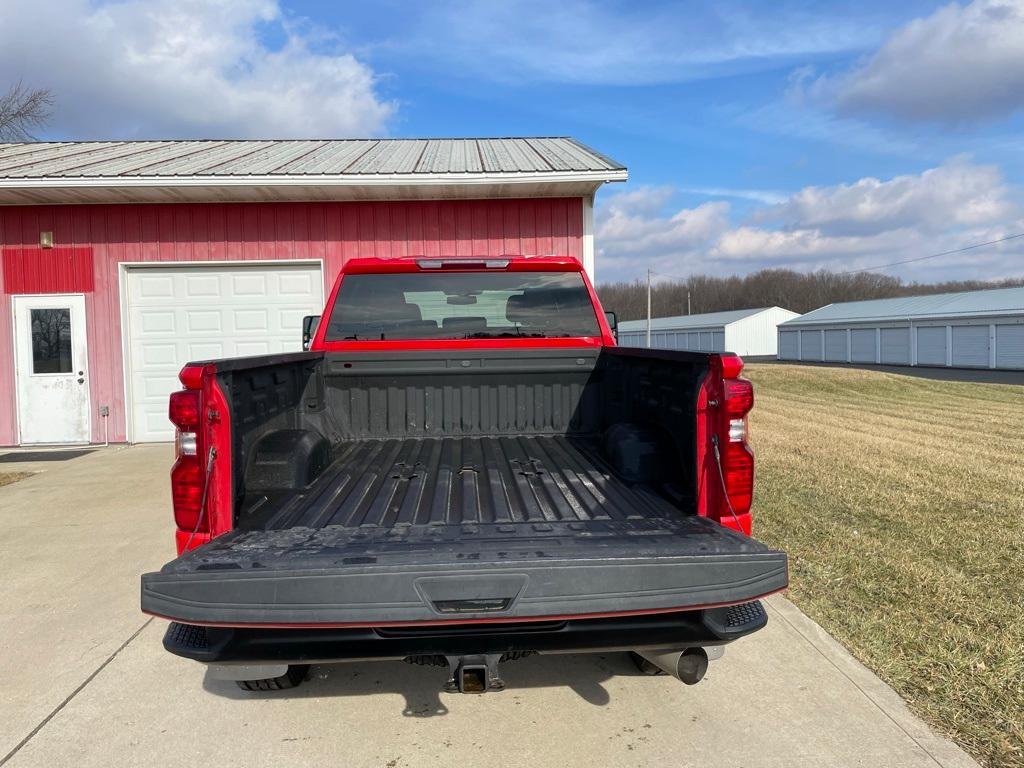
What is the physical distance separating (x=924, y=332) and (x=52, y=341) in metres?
36.9

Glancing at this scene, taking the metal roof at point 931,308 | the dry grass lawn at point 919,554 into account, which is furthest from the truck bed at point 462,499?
the metal roof at point 931,308

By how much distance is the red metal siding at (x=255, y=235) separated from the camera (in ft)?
32.2

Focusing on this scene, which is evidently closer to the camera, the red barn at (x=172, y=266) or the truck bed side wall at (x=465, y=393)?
the truck bed side wall at (x=465, y=393)

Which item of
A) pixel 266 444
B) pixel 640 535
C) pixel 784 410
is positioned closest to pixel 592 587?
pixel 640 535

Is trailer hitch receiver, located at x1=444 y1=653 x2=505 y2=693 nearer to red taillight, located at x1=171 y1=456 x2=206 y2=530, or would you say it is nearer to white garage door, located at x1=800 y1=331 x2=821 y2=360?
red taillight, located at x1=171 y1=456 x2=206 y2=530

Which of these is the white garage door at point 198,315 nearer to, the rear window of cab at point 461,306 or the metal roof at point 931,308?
the rear window of cab at point 461,306

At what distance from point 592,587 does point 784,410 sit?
13.5 meters

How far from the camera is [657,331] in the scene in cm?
6900

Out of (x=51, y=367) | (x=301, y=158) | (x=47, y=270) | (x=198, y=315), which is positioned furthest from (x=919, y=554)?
(x=47, y=270)

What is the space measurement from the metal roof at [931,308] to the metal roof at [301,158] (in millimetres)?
28556

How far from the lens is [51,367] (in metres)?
9.93

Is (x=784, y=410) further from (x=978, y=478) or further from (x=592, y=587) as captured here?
(x=592, y=587)

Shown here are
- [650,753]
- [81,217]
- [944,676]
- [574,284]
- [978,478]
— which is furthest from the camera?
[81,217]

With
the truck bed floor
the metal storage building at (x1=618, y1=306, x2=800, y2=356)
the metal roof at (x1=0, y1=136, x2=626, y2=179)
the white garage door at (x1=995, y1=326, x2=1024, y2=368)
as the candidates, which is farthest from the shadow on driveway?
the metal storage building at (x1=618, y1=306, x2=800, y2=356)
